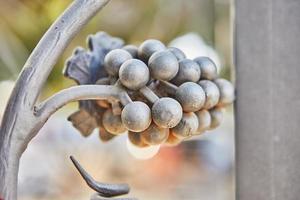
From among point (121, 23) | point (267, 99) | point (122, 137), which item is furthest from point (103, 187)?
point (121, 23)

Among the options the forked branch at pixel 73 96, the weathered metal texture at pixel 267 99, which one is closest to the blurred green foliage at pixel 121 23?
the weathered metal texture at pixel 267 99

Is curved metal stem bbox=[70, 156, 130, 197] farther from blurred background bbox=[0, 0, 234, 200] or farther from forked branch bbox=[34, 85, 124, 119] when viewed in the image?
blurred background bbox=[0, 0, 234, 200]

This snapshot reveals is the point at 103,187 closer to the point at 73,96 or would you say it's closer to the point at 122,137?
the point at 73,96

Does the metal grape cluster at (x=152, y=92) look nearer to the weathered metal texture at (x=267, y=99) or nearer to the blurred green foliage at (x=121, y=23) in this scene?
the weathered metal texture at (x=267, y=99)

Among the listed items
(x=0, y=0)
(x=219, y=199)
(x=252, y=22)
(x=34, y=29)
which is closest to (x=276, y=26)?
(x=252, y=22)

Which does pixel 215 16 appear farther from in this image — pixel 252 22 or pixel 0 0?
pixel 252 22
